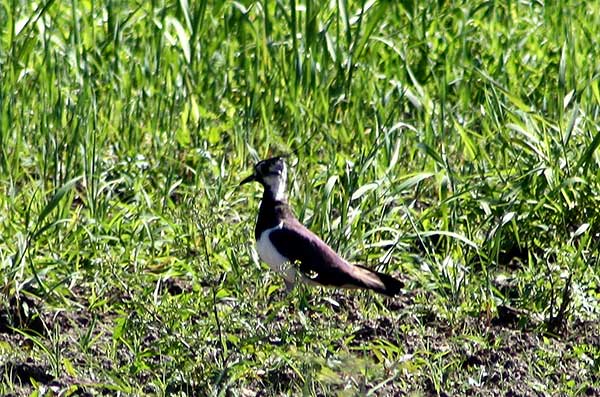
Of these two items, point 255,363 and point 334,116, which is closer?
point 255,363

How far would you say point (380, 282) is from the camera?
5.16 metres

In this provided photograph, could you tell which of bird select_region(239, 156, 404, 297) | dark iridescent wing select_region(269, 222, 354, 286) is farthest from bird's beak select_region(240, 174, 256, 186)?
dark iridescent wing select_region(269, 222, 354, 286)

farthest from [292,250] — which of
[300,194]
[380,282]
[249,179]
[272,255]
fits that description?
[300,194]

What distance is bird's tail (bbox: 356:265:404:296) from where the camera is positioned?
16.9 ft

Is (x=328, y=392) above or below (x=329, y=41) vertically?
below

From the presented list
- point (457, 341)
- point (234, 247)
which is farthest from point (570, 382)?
point (234, 247)

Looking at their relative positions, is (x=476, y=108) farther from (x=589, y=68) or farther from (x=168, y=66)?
(x=168, y=66)

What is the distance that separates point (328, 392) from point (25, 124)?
2.46 meters

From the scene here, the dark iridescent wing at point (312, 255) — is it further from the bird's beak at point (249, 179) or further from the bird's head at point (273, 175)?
the bird's beak at point (249, 179)

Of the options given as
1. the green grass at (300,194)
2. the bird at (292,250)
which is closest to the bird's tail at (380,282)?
the bird at (292,250)

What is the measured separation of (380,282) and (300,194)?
100cm

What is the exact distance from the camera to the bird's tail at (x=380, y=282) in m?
5.14

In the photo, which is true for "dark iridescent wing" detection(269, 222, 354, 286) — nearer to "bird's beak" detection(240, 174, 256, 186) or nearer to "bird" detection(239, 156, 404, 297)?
"bird" detection(239, 156, 404, 297)

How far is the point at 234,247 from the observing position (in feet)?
17.3
